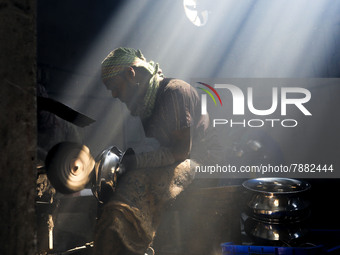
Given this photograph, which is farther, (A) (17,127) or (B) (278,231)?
(B) (278,231)

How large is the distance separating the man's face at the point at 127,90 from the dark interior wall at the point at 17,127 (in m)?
1.81

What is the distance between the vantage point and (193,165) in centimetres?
359

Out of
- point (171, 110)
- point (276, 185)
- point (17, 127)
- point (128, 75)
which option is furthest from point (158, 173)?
point (17, 127)

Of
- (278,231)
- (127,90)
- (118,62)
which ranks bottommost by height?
(278,231)

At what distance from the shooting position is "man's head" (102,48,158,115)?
344 cm

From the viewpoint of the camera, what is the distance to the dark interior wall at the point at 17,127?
5.13 ft

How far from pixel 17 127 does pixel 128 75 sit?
1.97 m

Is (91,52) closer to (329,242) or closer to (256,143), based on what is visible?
(256,143)

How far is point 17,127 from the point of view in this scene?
5.23 feet

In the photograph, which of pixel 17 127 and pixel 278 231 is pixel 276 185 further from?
pixel 17 127

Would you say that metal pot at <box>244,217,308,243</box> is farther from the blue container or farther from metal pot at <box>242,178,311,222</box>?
the blue container

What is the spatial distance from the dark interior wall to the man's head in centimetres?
178

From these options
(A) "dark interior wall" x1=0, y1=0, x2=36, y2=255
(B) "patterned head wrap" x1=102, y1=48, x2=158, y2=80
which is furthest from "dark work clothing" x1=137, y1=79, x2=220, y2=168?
(A) "dark interior wall" x1=0, y1=0, x2=36, y2=255

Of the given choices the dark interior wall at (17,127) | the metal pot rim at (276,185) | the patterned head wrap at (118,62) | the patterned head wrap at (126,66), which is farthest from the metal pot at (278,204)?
the dark interior wall at (17,127)
